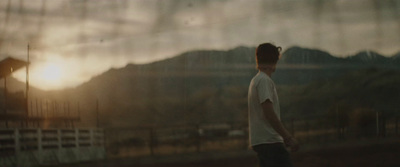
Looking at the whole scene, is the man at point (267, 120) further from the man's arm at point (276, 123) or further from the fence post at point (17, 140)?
the fence post at point (17, 140)

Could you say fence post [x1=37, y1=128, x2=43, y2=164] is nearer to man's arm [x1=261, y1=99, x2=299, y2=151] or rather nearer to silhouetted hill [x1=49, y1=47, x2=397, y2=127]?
silhouetted hill [x1=49, y1=47, x2=397, y2=127]

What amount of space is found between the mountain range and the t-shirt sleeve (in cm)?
551

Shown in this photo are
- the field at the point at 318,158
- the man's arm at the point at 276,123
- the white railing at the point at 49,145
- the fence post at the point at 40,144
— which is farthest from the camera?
the fence post at the point at 40,144

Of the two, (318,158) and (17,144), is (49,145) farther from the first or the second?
(318,158)

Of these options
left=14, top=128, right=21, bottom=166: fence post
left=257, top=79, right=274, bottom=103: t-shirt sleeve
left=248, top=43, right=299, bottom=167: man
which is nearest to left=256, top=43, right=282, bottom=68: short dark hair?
left=248, top=43, right=299, bottom=167: man

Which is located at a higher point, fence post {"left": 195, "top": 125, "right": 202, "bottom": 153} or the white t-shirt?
the white t-shirt

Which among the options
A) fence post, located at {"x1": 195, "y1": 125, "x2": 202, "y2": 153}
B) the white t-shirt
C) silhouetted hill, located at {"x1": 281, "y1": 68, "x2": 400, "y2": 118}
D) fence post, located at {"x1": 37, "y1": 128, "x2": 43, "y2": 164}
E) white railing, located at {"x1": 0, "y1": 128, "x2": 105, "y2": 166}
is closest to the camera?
the white t-shirt

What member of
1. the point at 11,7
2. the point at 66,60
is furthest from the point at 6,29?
the point at 66,60

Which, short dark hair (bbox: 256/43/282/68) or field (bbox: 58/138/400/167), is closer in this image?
short dark hair (bbox: 256/43/282/68)

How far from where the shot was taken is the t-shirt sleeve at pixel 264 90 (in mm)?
4207

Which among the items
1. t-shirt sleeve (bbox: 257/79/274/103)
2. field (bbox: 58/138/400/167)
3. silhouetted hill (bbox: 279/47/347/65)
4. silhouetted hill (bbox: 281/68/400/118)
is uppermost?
silhouetted hill (bbox: 279/47/347/65)

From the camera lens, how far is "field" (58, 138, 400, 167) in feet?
31.4

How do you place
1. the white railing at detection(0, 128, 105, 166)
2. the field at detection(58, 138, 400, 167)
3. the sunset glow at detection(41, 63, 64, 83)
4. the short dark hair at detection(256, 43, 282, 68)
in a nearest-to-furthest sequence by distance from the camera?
the short dark hair at detection(256, 43, 282, 68)
the field at detection(58, 138, 400, 167)
the sunset glow at detection(41, 63, 64, 83)
the white railing at detection(0, 128, 105, 166)

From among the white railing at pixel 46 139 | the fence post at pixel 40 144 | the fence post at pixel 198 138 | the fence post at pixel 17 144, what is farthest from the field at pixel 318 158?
the fence post at pixel 17 144
